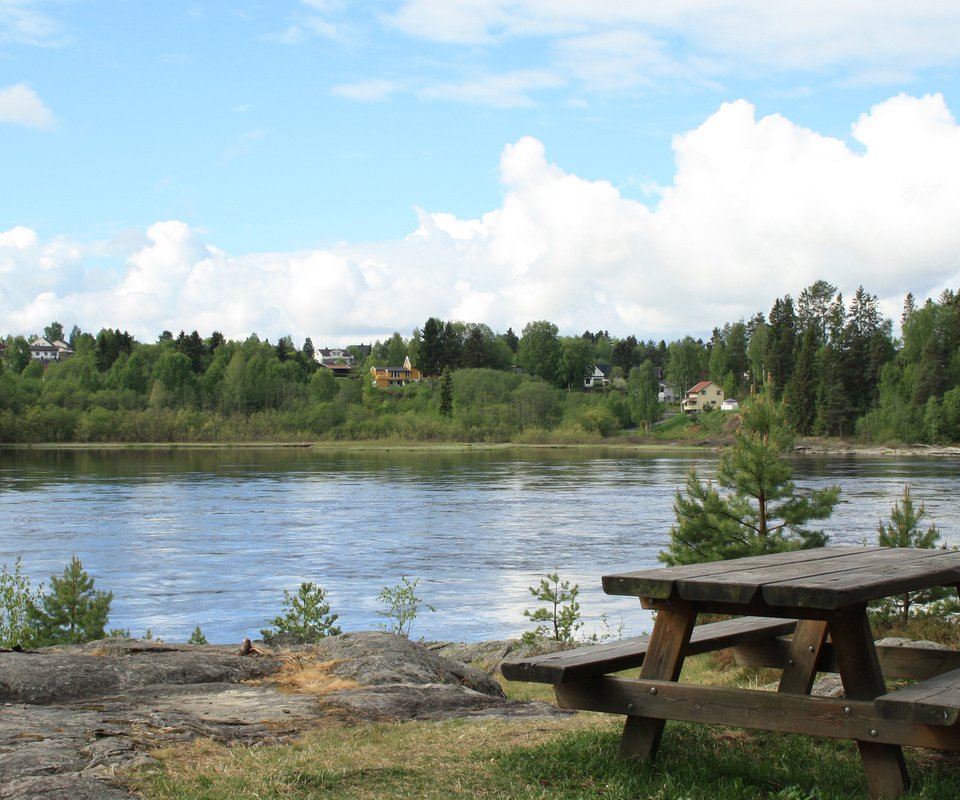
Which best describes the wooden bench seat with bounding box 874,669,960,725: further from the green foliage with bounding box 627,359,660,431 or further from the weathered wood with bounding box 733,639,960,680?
the green foliage with bounding box 627,359,660,431

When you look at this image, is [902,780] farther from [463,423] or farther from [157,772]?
[463,423]

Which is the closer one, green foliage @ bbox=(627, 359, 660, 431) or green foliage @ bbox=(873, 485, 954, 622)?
green foliage @ bbox=(873, 485, 954, 622)

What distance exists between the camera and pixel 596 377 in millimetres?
173375

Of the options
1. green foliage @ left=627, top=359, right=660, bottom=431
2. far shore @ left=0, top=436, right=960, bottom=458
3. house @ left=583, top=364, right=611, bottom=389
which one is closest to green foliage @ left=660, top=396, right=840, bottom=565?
far shore @ left=0, top=436, right=960, bottom=458

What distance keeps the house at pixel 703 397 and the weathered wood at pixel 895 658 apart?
463ft

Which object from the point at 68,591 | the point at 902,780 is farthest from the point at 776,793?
the point at 68,591

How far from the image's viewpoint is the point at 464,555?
29.3 m

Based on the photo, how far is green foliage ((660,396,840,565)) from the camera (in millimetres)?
17172

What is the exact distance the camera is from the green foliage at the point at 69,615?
14727 mm

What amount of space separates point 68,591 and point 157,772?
38.4 ft

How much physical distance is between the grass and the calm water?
42.9ft

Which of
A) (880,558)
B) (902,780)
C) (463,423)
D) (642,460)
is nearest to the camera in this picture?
(902,780)

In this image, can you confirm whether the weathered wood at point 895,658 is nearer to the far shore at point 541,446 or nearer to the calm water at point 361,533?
the calm water at point 361,533

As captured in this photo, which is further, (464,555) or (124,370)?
(124,370)
